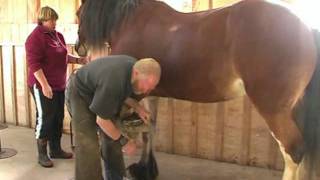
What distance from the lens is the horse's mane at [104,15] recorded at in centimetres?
271

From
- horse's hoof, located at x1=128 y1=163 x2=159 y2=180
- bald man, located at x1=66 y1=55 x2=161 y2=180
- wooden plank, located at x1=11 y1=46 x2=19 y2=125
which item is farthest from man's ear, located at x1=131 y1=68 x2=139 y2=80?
wooden plank, located at x1=11 y1=46 x2=19 y2=125

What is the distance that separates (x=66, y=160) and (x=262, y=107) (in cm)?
189

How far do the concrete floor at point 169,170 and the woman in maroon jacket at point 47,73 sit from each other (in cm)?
14

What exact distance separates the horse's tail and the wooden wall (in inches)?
33.6

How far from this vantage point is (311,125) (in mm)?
2332

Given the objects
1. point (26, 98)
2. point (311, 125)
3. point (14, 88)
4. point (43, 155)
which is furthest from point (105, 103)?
point (14, 88)

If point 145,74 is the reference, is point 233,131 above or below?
below

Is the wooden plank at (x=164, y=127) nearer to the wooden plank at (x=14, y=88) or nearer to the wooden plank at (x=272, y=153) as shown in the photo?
the wooden plank at (x=272, y=153)

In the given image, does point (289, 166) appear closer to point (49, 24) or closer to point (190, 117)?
point (190, 117)

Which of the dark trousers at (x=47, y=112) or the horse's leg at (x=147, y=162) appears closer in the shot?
the horse's leg at (x=147, y=162)

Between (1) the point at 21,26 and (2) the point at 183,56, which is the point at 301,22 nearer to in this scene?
(2) the point at 183,56

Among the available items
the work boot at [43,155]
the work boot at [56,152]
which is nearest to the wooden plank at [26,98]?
the work boot at [56,152]

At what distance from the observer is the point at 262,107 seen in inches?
88.5

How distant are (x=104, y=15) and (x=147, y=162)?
1117 mm
